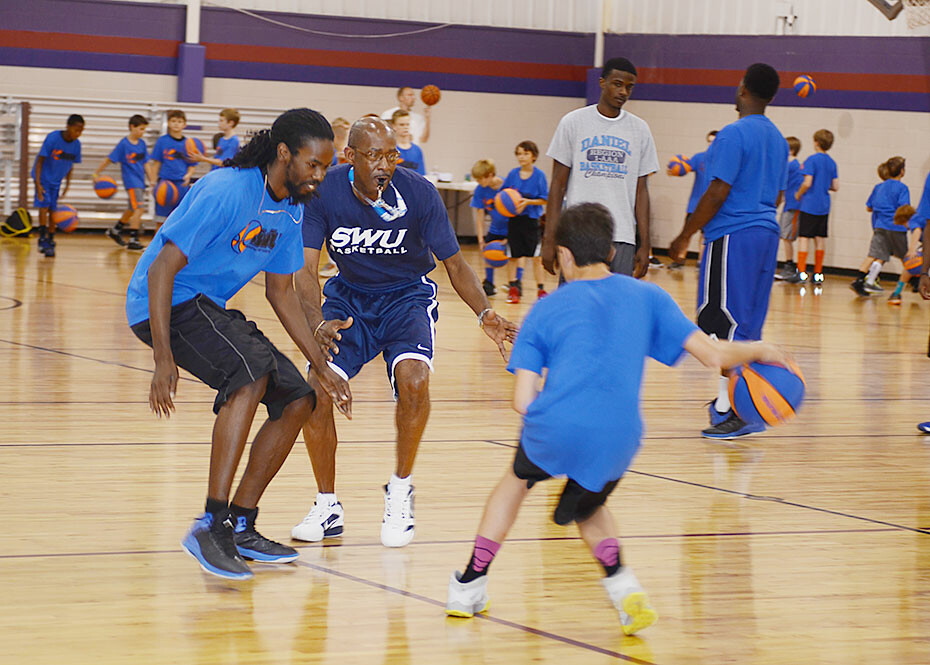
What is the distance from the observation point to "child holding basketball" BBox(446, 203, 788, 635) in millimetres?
3592

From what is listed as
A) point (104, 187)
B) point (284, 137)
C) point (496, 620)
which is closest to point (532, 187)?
point (104, 187)

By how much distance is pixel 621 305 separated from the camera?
362 centimetres

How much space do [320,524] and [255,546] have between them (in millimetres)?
369

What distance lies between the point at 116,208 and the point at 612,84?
→ 44.0ft

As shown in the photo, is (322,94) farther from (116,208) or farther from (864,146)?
(864,146)

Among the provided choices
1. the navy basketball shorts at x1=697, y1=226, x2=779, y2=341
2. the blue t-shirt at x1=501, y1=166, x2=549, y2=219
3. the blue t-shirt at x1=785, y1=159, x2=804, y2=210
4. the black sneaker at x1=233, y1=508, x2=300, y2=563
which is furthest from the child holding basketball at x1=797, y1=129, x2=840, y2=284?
the black sneaker at x1=233, y1=508, x2=300, y2=563

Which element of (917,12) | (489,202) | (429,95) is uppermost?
(917,12)

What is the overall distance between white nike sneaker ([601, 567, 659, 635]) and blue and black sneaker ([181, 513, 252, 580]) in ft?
3.89

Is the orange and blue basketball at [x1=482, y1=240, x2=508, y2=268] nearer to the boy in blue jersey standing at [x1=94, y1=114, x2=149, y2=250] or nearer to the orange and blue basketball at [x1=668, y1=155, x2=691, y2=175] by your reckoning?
the orange and blue basketball at [x1=668, y1=155, x2=691, y2=175]

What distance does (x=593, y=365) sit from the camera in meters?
3.59

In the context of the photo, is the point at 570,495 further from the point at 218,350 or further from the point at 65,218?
the point at 65,218

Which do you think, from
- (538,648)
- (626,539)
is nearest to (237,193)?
(538,648)

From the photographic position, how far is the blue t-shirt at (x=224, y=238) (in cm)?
400

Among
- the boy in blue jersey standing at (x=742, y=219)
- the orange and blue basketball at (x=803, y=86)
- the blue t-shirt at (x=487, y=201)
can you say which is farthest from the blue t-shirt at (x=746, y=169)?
the orange and blue basketball at (x=803, y=86)
